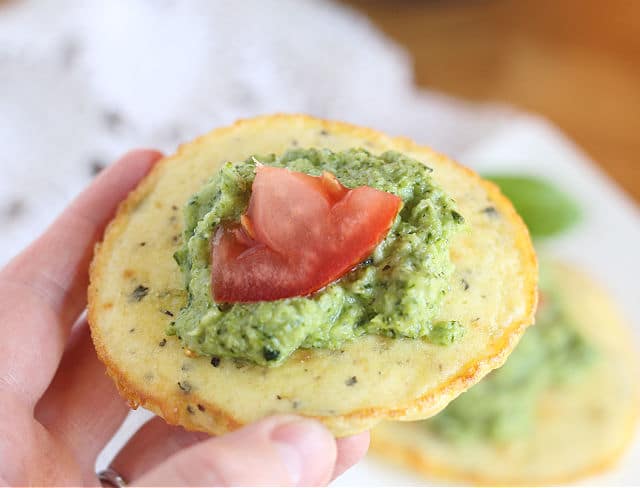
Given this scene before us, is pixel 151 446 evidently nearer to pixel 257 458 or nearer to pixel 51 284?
pixel 51 284

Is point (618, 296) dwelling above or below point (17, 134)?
below

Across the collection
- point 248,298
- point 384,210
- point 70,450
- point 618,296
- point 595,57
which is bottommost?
point 618,296

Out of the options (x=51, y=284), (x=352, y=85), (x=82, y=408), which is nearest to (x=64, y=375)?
(x=82, y=408)

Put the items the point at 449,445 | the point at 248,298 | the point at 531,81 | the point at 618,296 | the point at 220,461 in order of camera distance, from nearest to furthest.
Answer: the point at 220,461
the point at 248,298
the point at 449,445
the point at 618,296
the point at 531,81

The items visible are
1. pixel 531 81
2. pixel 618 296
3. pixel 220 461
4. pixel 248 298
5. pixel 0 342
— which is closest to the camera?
pixel 220 461

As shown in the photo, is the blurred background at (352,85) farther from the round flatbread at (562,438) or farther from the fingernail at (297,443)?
the fingernail at (297,443)

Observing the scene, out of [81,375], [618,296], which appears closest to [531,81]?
[618,296]

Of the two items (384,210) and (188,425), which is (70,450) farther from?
(384,210)
